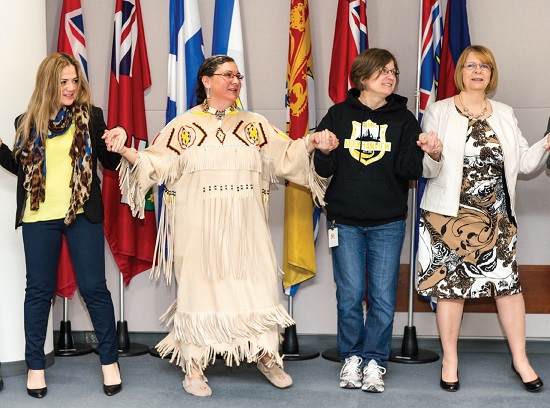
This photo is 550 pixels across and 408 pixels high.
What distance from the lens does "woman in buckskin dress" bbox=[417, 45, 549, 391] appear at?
3939 millimetres

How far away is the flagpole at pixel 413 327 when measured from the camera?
15.0ft

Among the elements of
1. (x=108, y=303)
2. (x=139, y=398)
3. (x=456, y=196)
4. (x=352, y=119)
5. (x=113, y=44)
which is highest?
(x=113, y=44)

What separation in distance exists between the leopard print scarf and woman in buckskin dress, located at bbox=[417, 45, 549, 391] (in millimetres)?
1594


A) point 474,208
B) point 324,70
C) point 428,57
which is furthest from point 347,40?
point 474,208

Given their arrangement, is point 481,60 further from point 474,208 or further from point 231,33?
point 231,33

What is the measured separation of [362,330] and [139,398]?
1146 mm

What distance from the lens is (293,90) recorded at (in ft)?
15.1

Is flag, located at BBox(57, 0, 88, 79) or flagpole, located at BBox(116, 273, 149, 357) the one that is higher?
flag, located at BBox(57, 0, 88, 79)

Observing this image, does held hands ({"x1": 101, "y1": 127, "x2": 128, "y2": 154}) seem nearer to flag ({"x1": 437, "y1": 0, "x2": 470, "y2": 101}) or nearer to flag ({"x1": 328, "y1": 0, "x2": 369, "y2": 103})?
flag ({"x1": 328, "y1": 0, "x2": 369, "y2": 103})

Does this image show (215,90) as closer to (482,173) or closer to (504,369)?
(482,173)

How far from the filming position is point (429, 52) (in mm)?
4582

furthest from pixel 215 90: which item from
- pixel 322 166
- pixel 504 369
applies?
pixel 504 369

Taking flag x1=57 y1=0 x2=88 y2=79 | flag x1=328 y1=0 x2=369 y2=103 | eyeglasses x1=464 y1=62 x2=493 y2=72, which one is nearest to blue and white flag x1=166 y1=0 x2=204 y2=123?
flag x1=57 y1=0 x2=88 y2=79

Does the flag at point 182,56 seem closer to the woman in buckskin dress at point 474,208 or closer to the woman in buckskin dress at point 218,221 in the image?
the woman in buckskin dress at point 218,221
